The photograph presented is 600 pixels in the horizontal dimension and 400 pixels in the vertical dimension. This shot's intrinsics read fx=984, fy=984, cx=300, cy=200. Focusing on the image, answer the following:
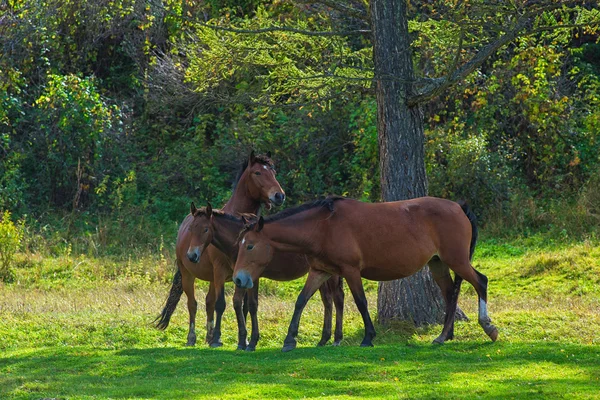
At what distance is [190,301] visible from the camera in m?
14.6

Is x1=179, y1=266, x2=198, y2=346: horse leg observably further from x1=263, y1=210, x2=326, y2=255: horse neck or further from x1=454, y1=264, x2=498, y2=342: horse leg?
x1=454, y1=264, x2=498, y2=342: horse leg

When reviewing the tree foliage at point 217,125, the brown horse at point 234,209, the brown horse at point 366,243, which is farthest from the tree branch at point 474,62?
the tree foliage at point 217,125

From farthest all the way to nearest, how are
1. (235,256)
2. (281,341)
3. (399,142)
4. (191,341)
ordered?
(399,142) → (281,341) → (191,341) → (235,256)

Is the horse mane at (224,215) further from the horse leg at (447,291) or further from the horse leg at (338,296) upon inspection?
the horse leg at (447,291)

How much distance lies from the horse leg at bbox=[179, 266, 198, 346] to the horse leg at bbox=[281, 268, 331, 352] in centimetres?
241

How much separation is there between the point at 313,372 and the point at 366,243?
255 cm

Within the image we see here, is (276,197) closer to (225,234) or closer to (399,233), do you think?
(225,234)

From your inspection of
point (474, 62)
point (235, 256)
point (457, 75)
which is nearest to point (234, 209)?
point (235, 256)

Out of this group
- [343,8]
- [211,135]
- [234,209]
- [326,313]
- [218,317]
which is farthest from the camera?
[211,135]

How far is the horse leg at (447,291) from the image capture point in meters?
13.2

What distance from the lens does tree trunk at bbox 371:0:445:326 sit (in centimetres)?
1549

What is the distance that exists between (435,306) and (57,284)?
27.6 feet

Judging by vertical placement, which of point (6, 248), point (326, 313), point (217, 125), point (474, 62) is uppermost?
point (474, 62)

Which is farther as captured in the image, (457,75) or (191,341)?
(457,75)
